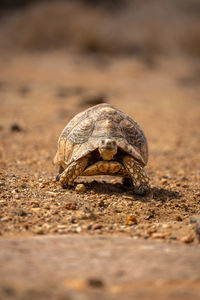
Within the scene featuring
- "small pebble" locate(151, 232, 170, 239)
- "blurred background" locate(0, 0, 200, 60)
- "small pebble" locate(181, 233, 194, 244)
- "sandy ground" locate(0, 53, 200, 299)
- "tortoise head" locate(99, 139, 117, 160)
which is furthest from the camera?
"blurred background" locate(0, 0, 200, 60)

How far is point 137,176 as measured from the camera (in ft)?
15.5

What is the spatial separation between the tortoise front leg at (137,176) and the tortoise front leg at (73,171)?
21.8 inches

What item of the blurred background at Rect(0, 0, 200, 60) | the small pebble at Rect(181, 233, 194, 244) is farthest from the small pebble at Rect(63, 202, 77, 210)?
the blurred background at Rect(0, 0, 200, 60)

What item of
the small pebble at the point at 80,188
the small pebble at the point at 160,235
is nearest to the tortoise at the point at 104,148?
the small pebble at the point at 80,188

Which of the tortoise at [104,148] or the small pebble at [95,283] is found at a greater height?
the tortoise at [104,148]

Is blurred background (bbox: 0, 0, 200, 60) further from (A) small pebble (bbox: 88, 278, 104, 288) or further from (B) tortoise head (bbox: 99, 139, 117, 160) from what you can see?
(A) small pebble (bbox: 88, 278, 104, 288)

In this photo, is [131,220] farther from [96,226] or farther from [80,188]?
[80,188]

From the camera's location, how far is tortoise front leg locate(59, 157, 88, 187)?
4770 mm

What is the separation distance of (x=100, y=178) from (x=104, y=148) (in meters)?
1.62

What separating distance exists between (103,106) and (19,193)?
1.65 meters

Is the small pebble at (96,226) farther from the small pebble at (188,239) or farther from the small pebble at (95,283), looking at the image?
the small pebble at (95,283)

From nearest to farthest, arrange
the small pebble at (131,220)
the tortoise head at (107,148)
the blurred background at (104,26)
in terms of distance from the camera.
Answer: the small pebble at (131,220) < the tortoise head at (107,148) < the blurred background at (104,26)

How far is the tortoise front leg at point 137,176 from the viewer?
474 centimetres

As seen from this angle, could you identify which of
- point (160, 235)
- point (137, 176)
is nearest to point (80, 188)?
point (137, 176)
